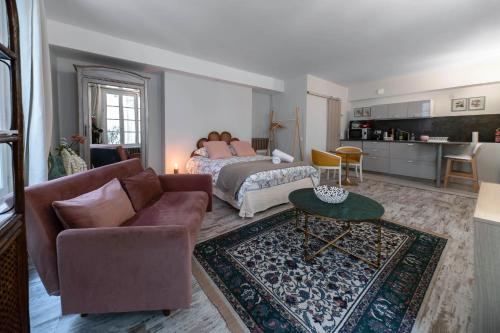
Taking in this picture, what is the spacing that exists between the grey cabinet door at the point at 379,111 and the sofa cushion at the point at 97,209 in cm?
624

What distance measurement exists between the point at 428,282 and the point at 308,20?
119 inches

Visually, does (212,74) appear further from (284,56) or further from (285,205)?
(285,205)

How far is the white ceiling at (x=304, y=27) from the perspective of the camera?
2.45 meters

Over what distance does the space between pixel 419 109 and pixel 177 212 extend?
5906mm

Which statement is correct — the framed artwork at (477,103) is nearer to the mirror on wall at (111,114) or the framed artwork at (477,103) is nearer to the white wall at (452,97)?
the white wall at (452,97)

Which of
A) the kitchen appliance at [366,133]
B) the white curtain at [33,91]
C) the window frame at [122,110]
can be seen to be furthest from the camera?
the kitchen appliance at [366,133]

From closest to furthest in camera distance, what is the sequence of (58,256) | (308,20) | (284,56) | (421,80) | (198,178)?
1. (58,256)
2. (198,178)
3. (308,20)
4. (284,56)
5. (421,80)

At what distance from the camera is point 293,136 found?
566 cm

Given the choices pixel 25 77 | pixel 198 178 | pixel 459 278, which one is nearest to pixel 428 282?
pixel 459 278

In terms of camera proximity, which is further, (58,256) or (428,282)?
(428,282)

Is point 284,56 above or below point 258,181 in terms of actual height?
above

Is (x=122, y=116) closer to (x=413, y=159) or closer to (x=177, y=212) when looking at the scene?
(x=177, y=212)

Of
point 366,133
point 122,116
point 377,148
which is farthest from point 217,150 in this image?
point 366,133

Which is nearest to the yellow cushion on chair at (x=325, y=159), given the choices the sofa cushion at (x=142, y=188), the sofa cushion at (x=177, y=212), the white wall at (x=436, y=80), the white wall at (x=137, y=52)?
the white wall at (x=137, y=52)
